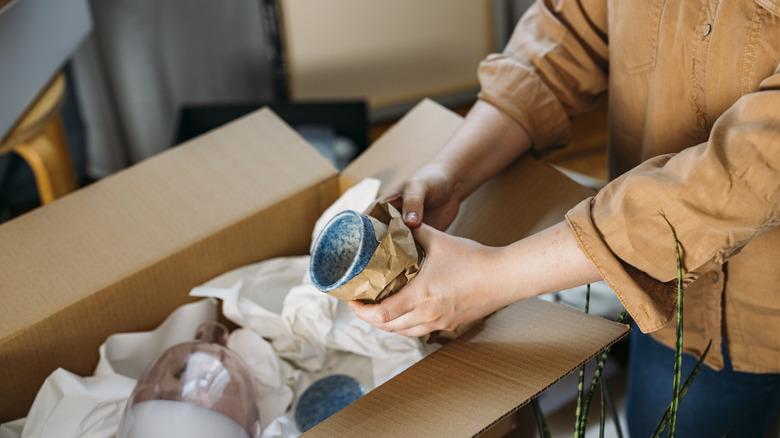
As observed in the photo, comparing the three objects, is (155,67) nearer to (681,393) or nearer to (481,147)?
(481,147)

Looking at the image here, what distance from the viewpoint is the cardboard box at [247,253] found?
0.73 metres

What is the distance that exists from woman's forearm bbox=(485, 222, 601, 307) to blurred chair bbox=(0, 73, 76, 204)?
3.20 feet

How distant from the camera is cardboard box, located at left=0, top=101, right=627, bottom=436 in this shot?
73cm

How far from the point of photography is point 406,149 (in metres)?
1.07

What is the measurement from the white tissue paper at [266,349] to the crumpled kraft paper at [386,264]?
0.51 ft

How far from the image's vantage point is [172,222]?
0.97m

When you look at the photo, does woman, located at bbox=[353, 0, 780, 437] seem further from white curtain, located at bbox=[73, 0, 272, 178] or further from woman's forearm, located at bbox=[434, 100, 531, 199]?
white curtain, located at bbox=[73, 0, 272, 178]

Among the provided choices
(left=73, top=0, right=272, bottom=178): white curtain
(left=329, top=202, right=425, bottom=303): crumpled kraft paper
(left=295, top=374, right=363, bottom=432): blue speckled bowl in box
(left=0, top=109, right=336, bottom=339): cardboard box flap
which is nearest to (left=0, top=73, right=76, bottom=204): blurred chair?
(left=0, top=109, right=336, bottom=339): cardboard box flap

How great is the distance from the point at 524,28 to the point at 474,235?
10.6 inches

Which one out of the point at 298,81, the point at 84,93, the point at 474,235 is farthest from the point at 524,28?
the point at 84,93

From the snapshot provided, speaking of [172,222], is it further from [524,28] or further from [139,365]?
[524,28]

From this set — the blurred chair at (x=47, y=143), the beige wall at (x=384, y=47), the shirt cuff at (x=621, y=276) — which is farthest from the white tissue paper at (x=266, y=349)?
the beige wall at (x=384, y=47)

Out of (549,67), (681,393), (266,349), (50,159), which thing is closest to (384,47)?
(50,159)

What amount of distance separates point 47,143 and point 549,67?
3.18 ft
